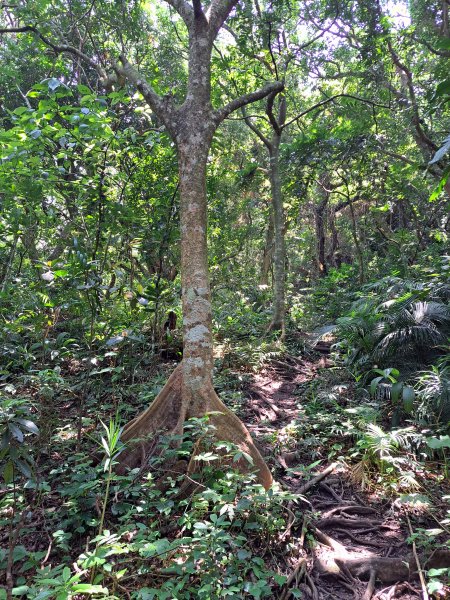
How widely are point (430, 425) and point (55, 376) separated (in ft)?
12.7

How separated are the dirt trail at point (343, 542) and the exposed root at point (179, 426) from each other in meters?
0.40

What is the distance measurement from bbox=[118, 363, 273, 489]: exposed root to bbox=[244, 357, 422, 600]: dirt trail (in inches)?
15.8

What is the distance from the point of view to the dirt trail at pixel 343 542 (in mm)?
2762

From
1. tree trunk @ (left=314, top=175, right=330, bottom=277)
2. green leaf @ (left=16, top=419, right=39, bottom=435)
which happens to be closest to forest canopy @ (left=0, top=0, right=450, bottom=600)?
green leaf @ (left=16, top=419, right=39, bottom=435)

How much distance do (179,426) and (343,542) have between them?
1626 millimetres

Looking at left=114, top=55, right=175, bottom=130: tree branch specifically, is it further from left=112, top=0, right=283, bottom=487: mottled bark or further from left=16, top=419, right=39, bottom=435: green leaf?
left=16, top=419, right=39, bottom=435: green leaf

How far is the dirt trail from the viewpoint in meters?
2.76

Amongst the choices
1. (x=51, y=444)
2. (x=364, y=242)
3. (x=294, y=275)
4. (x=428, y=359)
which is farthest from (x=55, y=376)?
(x=294, y=275)

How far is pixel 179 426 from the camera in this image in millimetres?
3734

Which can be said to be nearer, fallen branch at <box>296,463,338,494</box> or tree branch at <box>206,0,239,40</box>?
fallen branch at <box>296,463,338,494</box>

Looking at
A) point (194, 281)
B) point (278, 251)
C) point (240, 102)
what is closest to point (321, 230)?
point (278, 251)

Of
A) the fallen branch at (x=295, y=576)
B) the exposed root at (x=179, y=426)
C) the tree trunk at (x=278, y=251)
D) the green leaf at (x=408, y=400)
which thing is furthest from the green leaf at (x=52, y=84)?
the tree trunk at (x=278, y=251)

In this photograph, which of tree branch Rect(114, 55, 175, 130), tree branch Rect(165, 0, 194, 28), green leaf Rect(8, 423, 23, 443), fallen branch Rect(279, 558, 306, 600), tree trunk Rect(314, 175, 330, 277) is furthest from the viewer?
tree trunk Rect(314, 175, 330, 277)

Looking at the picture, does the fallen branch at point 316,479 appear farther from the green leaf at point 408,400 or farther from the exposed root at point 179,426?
the green leaf at point 408,400
